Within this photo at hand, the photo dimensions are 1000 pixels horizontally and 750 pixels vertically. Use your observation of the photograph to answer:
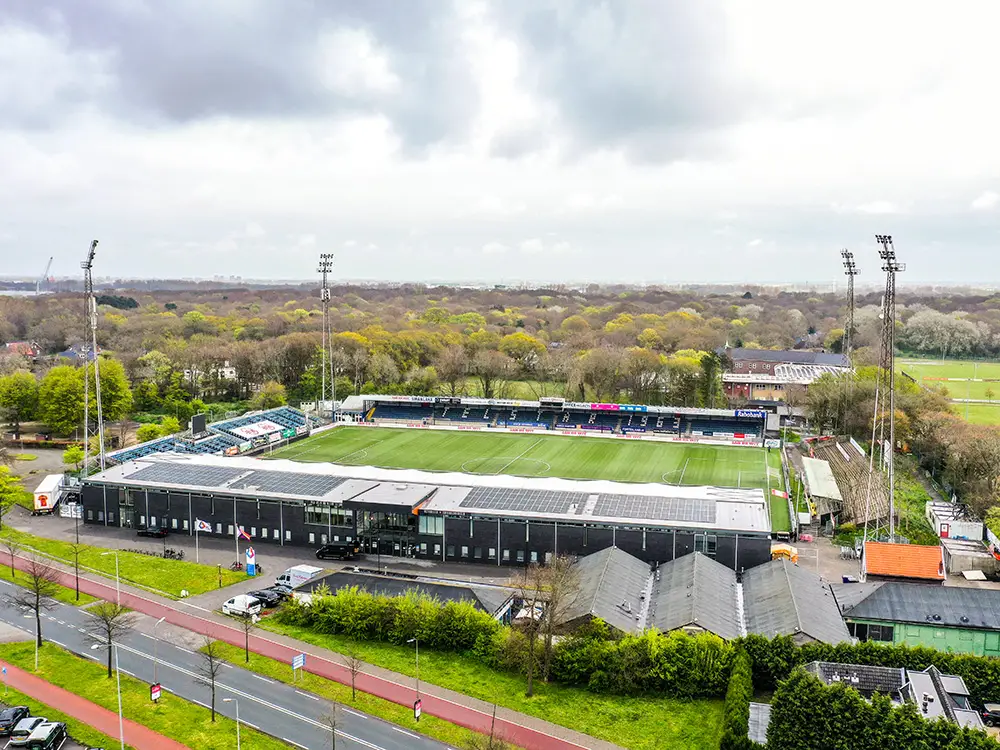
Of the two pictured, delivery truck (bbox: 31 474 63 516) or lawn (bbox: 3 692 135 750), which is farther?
delivery truck (bbox: 31 474 63 516)

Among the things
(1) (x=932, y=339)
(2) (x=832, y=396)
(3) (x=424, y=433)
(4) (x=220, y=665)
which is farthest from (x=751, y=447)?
(1) (x=932, y=339)

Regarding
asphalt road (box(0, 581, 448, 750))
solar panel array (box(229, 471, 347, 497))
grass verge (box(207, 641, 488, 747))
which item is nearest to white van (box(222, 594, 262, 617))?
grass verge (box(207, 641, 488, 747))

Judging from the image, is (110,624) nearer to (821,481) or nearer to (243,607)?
(243,607)

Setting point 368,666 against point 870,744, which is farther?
point 368,666

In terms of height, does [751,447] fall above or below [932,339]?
below

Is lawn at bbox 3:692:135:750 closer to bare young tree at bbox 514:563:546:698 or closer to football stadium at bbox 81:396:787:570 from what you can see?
bare young tree at bbox 514:563:546:698

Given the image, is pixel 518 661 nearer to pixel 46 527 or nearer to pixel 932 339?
pixel 46 527
